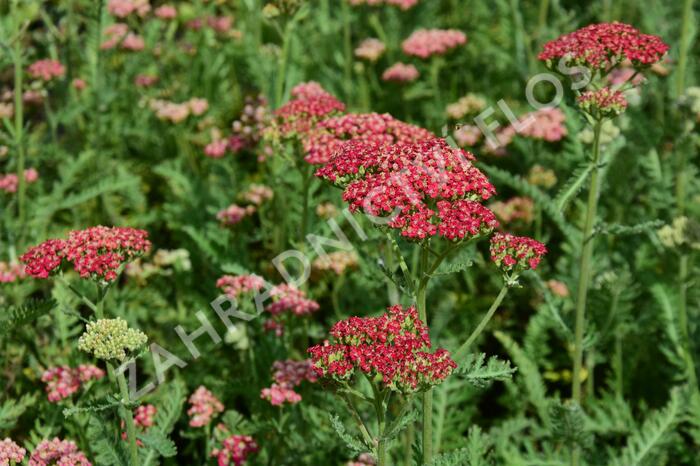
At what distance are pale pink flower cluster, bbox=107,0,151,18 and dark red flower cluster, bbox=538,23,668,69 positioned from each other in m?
3.26

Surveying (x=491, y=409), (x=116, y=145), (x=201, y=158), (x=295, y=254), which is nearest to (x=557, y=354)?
(x=491, y=409)

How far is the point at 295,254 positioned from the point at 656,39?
1928 millimetres

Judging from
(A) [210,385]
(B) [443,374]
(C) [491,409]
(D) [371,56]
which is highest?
(D) [371,56]

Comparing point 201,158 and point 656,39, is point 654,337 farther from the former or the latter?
point 201,158

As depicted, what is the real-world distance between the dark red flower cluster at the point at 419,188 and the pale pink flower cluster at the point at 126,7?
130 inches

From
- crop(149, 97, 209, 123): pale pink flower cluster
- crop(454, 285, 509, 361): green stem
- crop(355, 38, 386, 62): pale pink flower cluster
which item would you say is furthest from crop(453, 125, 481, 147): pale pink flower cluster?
crop(454, 285, 509, 361): green stem

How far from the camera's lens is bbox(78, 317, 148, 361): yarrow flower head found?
2.62 meters

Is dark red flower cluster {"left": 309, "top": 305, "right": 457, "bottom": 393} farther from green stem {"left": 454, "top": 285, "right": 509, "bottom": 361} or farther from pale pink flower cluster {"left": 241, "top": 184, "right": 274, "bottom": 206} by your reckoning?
pale pink flower cluster {"left": 241, "top": 184, "right": 274, "bottom": 206}

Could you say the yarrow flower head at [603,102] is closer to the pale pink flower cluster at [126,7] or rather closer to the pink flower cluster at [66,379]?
the pink flower cluster at [66,379]

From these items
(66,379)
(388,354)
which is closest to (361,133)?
(388,354)

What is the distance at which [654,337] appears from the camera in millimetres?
4371

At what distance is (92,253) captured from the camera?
9.27ft

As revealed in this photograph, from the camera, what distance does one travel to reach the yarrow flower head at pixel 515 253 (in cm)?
262

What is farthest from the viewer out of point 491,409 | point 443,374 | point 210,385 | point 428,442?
point 491,409
